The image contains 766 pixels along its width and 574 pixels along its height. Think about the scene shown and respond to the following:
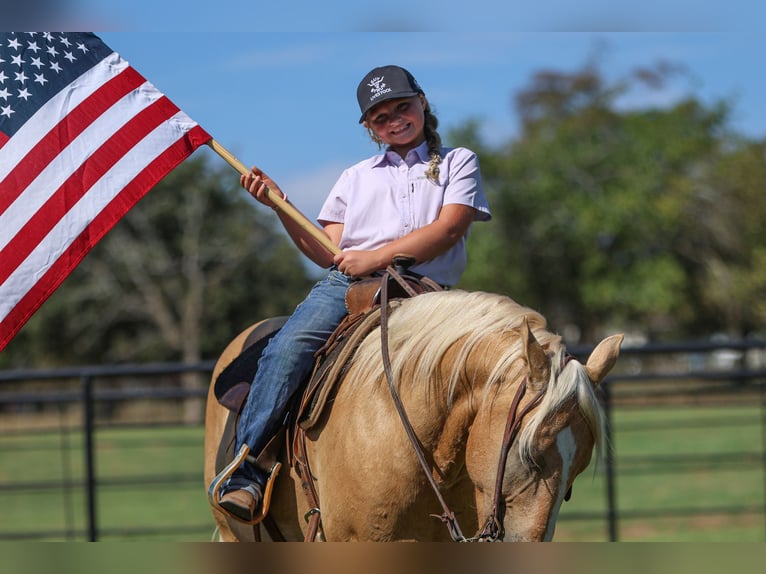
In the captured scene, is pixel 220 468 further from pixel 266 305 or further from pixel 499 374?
pixel 266 305

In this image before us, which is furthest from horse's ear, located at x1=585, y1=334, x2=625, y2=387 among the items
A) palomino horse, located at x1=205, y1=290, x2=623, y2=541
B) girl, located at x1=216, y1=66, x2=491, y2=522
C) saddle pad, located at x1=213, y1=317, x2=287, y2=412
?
saddle pad, located at x1=213, y1=317, x2=287, y2=412

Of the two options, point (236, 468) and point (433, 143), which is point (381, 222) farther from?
point (236, 468)

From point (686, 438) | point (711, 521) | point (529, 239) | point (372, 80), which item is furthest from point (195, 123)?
point (529, 239)

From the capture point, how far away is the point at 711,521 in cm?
890

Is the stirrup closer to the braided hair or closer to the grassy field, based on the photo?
the braided hair

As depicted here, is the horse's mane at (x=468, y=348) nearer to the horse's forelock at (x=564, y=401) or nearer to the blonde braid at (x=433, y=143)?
the horse's forelock at (x=564, y=401)

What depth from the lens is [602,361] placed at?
258 cm

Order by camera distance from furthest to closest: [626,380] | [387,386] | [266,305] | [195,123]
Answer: [266,305] < [626,380] < [195,123] < [387,386]

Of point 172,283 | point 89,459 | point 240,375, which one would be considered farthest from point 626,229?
point 240,375

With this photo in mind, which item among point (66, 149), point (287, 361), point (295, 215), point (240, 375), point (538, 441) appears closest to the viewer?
point (538, 441)

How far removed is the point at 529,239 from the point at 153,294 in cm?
1378

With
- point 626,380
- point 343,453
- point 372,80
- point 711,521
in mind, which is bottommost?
point 711,521

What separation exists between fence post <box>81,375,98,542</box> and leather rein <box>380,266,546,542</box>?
3926 millimetres

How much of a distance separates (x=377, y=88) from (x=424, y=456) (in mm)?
1203
